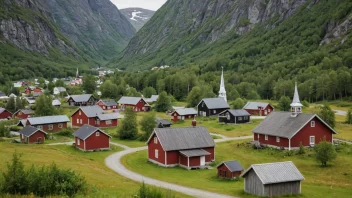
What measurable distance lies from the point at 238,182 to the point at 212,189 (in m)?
6.82

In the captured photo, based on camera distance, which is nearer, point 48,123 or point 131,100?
point 48,123

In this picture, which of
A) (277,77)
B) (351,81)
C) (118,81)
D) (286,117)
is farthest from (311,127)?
(118,81)

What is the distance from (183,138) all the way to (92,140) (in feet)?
56.6

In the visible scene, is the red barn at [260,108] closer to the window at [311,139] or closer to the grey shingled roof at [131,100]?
the grey shingled roof at [131,100]

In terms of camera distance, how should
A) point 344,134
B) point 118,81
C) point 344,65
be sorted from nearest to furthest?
point 344,134 → point 344,65 → point 118,81

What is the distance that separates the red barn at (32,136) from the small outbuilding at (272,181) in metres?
46.6

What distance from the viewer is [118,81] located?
7308 inches

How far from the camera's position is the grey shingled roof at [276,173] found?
40.5 metres

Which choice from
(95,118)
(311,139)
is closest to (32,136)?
(95,118)

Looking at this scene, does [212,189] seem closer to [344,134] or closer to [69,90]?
[344,134]

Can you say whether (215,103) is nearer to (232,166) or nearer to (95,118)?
(95,118)

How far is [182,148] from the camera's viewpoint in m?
57.8

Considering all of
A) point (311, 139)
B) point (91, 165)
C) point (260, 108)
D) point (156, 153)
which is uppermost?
point (260, 108)

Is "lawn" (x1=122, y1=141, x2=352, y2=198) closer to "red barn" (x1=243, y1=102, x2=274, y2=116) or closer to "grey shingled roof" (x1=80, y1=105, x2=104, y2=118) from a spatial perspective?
"grey shingled roof" (x1=80, y1=105, x2=104, y2=118)
